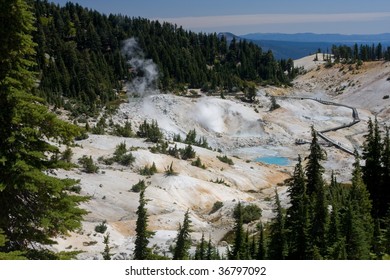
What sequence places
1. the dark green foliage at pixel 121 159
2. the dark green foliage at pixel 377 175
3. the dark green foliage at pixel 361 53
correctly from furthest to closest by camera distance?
the dark green foliage at pixel 361 53 → the dark green foliage at pixel 121 159 → the dark green foliage at pixel 377 175

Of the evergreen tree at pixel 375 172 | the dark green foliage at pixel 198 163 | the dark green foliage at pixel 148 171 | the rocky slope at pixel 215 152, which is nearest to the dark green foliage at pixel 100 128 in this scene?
the rocky slope at pixel 215 152

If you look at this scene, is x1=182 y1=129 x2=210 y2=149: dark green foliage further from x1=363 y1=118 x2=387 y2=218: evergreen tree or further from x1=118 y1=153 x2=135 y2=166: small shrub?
x1=363 y1=118 x2=387 y2=218: evergreen tree

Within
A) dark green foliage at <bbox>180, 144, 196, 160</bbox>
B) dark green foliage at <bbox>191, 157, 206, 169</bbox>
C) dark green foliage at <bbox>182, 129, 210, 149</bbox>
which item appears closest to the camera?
dark green foliage at <bbox>191, 157, 206, 169</bbox>

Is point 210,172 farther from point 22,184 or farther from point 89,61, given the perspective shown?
point 89,61

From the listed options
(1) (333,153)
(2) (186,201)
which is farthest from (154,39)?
(2) (186,201)

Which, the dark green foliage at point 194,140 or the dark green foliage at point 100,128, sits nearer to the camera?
the dark green foliage at point 100,128

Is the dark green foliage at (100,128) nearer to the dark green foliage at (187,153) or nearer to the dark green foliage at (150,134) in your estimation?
the dark green foliage at (150,134)

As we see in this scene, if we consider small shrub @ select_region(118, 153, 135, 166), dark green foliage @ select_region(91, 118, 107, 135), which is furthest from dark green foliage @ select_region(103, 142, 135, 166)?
dark green foliage @ select_region(91, 118, 107, 135)
